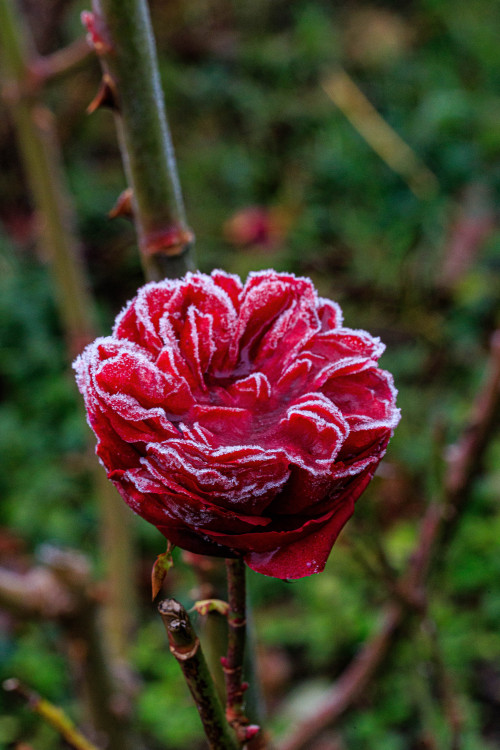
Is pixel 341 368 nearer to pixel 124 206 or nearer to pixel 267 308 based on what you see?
pixel 267 308

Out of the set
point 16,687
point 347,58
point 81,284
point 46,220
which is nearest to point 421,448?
point 81,284

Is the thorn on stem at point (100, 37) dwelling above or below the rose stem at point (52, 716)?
above

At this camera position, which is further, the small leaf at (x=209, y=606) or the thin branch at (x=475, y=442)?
the thin branch at (x=475, y=442)

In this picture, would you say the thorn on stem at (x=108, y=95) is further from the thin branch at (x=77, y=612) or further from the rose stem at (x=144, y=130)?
the thin branch at (x=77, y=612)

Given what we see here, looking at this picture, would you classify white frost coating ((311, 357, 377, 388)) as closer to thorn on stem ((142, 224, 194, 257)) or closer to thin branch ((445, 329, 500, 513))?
thorn on stem ((142, 224, 194, 257))

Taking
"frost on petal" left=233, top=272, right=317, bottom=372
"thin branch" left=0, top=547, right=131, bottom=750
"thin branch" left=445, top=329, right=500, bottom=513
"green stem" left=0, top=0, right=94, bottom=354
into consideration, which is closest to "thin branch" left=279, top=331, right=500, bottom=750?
"thin branch" left=445, top=329, right=500, bottom=513

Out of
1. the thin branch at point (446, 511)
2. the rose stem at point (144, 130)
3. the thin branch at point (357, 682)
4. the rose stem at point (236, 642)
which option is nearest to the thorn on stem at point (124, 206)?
the rose stem at point (144, 130)
